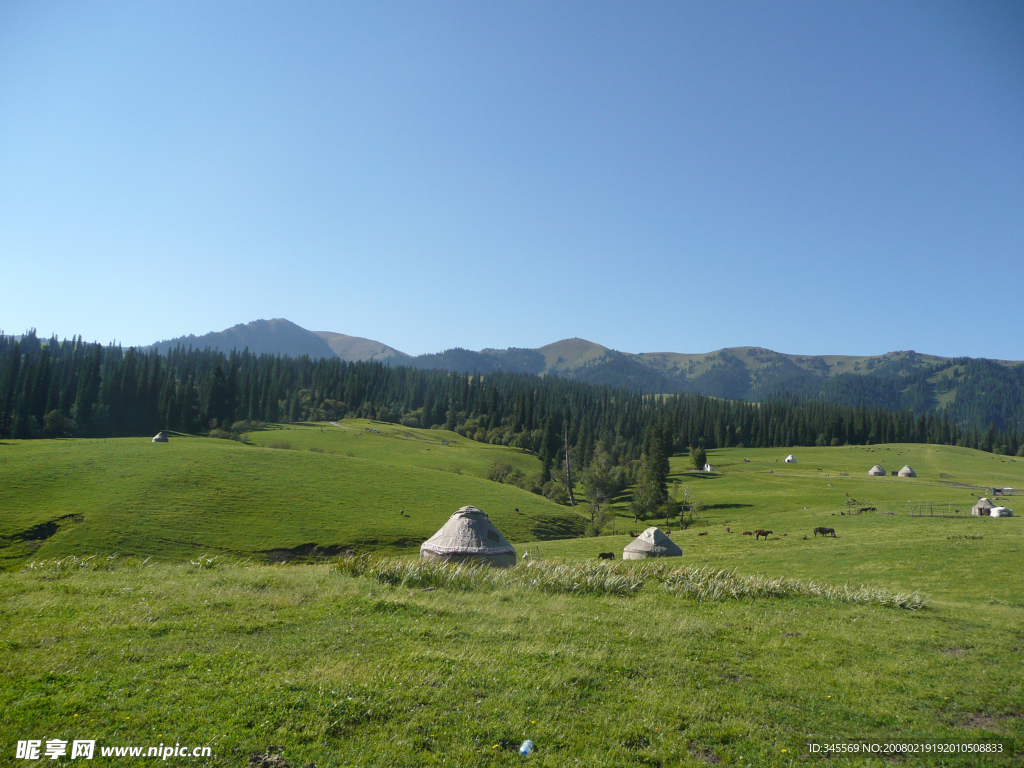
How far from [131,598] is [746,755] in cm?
1528

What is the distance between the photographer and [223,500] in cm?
5797

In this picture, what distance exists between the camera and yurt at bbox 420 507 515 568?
34938 millimetres

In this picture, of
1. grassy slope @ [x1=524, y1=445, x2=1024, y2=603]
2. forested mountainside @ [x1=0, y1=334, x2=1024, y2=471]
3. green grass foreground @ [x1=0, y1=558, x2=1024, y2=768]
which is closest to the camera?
green grass foreground @ [x1=0, y1=558, x2=1024, y2=768]

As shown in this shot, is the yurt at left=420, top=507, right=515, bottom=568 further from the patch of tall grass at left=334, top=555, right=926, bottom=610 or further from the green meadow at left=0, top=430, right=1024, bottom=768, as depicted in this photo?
the green meadow at left=0, top=430, right=1024, bottom=768

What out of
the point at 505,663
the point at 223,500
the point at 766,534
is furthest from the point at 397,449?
the point at 505,663

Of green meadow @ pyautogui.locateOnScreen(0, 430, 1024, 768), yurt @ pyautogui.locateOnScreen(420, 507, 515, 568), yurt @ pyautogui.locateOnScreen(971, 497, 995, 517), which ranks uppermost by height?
green meadow @ pyautogui.locateOnScreen(0, 430, 1024, 768)

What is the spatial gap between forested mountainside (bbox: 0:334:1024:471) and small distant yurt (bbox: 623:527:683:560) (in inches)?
2034

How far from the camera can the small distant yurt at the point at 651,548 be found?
43500 mm

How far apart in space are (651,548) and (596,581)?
1060 inches

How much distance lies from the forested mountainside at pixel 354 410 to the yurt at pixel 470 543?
6426 centimetres

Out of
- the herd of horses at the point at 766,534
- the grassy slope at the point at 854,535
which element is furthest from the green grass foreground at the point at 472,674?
the herd of horses at the point at 766,534

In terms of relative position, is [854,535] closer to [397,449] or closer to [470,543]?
[470,543]

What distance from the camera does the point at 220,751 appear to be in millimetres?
6934

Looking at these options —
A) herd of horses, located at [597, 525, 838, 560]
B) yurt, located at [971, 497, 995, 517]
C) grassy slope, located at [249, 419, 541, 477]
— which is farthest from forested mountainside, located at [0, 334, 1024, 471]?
yurt, located at [971, 497, 995, 517]
